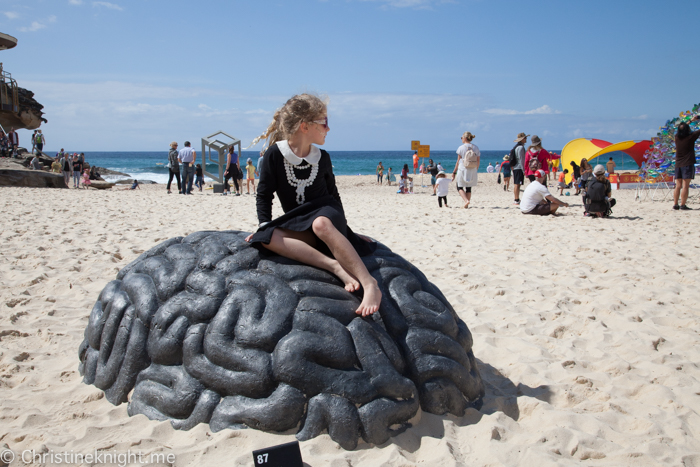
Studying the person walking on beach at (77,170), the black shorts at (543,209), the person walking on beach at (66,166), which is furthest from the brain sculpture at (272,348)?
the person walking on beach at (66,166)

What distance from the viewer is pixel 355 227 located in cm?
979

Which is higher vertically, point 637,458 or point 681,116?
point 681,116

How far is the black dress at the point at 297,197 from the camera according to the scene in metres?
3.16

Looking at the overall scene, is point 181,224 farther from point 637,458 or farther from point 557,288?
point 637,458

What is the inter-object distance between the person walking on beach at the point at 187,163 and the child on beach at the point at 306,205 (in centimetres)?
1353

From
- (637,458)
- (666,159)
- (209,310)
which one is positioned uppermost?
(666,159)

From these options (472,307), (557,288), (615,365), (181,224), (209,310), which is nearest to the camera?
(209,310)

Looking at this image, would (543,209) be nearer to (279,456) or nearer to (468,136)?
(468,136)

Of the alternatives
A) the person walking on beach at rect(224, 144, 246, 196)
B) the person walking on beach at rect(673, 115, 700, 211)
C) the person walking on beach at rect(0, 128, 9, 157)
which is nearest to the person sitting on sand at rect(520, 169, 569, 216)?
the person walking on beach at rect(673, 115, 700, 211)

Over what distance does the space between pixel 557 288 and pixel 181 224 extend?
695 cm

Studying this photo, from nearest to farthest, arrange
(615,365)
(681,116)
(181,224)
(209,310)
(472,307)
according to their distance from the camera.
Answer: (209,310) < (615,365) < (472,307) < (181,224) < (681,116)

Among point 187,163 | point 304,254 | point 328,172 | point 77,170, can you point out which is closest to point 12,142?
point 77,170

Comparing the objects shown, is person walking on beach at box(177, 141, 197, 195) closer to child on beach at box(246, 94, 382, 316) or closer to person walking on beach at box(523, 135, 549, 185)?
person walking on beach at box(523, 135, 549, 185)

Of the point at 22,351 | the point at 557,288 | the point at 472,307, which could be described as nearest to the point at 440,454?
the point at 472,307
